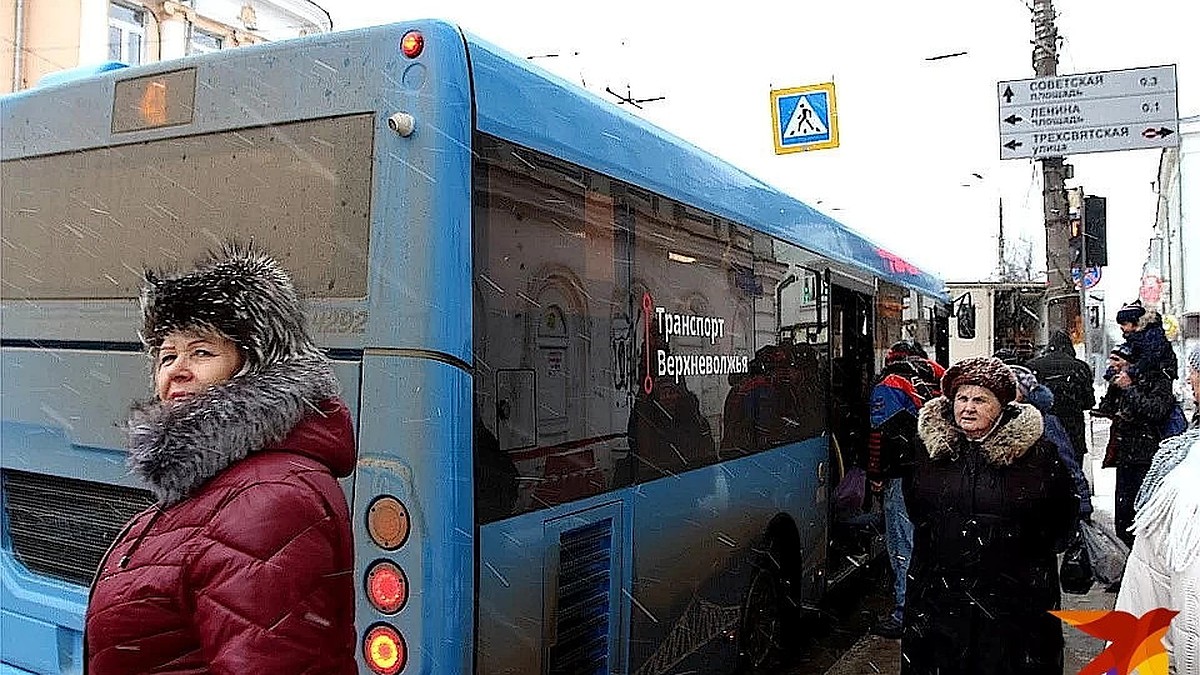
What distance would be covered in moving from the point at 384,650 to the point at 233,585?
1.24m

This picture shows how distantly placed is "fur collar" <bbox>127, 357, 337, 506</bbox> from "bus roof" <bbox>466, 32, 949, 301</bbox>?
4.30ft

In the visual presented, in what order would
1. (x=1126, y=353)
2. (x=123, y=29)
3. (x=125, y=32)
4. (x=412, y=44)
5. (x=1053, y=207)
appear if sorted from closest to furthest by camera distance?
(x=412, y=44)
(x=1126, y=353)
(x=1053, y=207)
(x=123, y=29)
(x=125, y=32)

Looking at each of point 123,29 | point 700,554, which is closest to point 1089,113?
point 700,554

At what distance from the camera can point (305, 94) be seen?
3.47 meters

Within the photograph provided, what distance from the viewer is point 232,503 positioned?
2117 millimetres

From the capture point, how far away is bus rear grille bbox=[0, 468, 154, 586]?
12.7ft

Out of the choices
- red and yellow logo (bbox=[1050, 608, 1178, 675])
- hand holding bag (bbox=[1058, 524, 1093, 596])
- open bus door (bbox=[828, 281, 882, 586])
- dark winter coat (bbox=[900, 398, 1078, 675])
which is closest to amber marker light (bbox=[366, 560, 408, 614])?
red and yellow logo (bbox=[1050, 608, 1178, 675])

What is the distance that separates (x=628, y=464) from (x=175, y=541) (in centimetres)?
232

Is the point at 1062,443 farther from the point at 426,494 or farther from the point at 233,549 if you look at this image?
the point at 233,549

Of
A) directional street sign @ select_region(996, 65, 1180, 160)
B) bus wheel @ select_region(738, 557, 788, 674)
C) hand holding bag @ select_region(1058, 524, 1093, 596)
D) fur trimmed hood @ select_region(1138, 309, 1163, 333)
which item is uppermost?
directional street sign @ select_region(996, 65, 1180, 160)

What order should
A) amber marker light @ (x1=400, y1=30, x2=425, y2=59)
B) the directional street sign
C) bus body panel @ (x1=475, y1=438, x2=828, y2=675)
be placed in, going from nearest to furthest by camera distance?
Result: amber marker light @ (x1=400, y1=30, x2=425, y2=59), bus body panel @ (x1=475, y1=438, x2=828, y2=675), the directional street sign

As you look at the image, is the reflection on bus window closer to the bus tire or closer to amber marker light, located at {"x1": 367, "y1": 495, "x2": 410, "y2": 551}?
amber marker light, located at {"x1": 367, "y1": 495, "x2": 410, "y2": 551}

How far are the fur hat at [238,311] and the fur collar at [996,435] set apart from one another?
102 inches

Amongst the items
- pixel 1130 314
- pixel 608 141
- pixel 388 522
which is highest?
pixel 608 141
